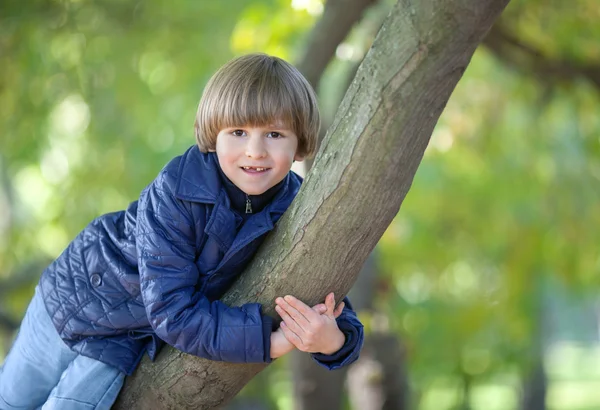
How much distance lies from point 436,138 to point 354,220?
26.5 ft

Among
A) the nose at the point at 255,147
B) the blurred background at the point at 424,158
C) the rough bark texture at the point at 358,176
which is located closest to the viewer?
the rough bark texture at the point at 358,176

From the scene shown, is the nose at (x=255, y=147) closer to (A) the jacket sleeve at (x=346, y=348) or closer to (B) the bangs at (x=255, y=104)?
(B) the bangs at (x=255, y=104)

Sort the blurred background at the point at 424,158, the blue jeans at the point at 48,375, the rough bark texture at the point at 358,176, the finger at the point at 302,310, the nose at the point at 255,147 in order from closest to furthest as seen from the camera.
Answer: the rough bark texture at the point at 358,176 < the finger at the point at 302,310 < the nose at the point at 255,147 < the blue jeans at the point at 48,375 < the blurred background at the point at 424,158

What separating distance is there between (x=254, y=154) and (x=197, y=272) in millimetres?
424

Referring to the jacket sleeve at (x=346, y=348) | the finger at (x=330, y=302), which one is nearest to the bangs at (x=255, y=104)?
the finger at (x=330, y=302)

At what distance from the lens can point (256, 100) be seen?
8.31 ft

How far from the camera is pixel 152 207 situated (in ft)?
8.43

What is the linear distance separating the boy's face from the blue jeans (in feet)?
2.62

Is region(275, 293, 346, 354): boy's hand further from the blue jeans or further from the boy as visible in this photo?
the blue jeans

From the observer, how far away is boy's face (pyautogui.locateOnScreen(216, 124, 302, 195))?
256cm

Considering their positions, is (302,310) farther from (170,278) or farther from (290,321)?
(170,278)

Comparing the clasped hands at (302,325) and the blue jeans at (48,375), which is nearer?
the clasped hands at (302,325)

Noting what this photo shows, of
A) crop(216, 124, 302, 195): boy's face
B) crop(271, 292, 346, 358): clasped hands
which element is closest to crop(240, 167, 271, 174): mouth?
crop(216, 124, 302, 195): boy's face

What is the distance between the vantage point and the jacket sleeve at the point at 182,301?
244 centimetres
